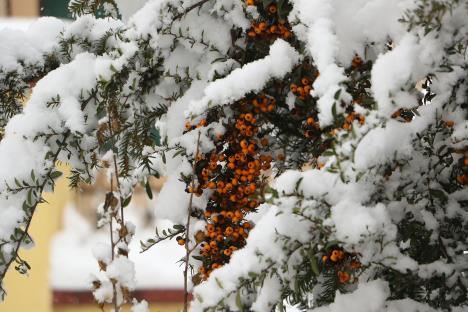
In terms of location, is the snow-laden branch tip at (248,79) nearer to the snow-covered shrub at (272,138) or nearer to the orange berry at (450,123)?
the snow-covered shrub at (272,138)

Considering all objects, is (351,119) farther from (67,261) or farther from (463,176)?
(67,261)

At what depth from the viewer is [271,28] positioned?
1378mm

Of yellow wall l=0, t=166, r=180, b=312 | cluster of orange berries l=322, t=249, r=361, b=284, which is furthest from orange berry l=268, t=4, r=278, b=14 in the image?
yellow wall l=0, t=166, r=180, b=312

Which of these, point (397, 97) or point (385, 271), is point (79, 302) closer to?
point (385, 271)

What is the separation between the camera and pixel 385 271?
1.24m

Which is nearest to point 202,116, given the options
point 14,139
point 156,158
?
point 156,158

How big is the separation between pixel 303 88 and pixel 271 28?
0.61ft

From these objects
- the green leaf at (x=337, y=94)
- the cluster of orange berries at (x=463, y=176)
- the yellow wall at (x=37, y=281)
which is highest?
the yellow wall at (x=37, y=281)

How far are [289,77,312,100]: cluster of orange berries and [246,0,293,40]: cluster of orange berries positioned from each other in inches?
5.9

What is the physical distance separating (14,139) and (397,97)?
0.97m

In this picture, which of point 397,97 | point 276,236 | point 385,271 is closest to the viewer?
point 397,97

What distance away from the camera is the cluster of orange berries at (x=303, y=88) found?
4.24ft

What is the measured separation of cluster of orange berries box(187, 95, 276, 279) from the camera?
4.35 ft

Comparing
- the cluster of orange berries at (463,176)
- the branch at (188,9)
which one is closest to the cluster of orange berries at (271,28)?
the branch at (188,9)
